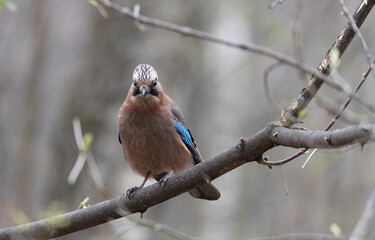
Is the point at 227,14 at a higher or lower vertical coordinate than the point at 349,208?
higher

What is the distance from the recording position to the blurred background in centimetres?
902

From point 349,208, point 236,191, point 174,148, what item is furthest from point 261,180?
point 174,148

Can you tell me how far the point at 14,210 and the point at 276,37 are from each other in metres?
7.56

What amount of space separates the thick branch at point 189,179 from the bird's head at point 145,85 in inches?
39.7

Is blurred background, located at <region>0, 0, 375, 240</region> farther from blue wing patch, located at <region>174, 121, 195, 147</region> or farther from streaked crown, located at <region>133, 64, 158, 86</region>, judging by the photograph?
streaked crown, located at <region>133, 64, 158, 86</region>

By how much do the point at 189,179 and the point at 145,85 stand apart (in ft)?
4.64

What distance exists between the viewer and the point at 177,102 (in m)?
10.2

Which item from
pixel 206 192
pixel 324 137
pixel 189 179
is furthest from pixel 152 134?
pixel 324 137

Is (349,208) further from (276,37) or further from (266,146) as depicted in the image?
(266,146)

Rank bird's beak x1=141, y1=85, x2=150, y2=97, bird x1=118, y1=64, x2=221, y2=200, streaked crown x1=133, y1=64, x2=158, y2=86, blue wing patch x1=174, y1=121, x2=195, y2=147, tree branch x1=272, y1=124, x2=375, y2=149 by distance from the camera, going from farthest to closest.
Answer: blue wing patch x1=174, y1=121, x2=195, y2=147, bird x1=118, y1=64, x2=221, y2=200, bird's beak x1=141, y1=85, x2=150, y2=97, streaked crown x1=133, y1=64, x2=158, y2=86, tree branch x1=272, y1=124, x2=375, y2=149

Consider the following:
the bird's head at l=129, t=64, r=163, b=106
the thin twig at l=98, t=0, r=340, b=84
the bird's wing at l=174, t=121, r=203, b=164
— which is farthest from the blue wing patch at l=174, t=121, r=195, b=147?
the thin twig at l=98, t=0, r=340, b=84

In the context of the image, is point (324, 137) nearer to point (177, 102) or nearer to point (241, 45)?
point (241, 45)

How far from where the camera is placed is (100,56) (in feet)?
30.1

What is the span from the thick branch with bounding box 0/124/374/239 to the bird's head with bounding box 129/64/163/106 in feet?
3.31
